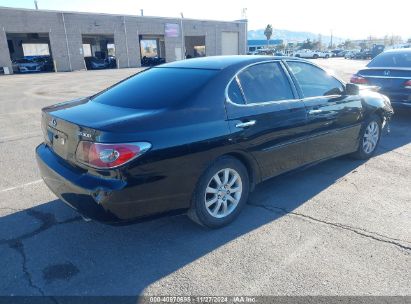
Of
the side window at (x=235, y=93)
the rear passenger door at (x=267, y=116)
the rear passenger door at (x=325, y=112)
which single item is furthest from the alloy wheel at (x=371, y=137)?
the side window at (x=235, y=93)

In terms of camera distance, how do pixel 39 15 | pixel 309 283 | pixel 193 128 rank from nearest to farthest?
pixel 309 283 → pixel 193 128 → pixel 39 15

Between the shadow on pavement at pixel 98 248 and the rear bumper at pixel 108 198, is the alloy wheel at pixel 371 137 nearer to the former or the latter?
the shadow on pavement at pixel 98 248

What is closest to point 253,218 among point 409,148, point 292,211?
point 292,211

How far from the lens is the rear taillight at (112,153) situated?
107 inches

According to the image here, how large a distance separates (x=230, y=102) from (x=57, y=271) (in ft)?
6.98

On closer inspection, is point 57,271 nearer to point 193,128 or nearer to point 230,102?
point 193,128

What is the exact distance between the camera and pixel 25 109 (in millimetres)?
10719

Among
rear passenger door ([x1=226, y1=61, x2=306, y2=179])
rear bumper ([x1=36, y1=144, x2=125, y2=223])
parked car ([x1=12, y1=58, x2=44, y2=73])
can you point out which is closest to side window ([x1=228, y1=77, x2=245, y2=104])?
rear passenger door ([x1=226, y1=61, x2=306, y2=179])

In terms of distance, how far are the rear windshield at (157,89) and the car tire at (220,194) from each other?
0.75 m

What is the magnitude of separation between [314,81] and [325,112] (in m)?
0.44

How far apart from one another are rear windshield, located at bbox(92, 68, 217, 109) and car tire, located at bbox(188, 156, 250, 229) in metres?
0.75

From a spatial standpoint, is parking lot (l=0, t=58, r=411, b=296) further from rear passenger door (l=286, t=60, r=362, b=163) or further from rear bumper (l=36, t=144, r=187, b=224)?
rear passenger door (l=286, t=60, r=362, b=163)

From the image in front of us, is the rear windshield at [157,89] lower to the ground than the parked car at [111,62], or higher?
higher

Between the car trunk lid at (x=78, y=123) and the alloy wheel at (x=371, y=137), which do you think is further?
the alloy wheel at (x=371, y=137)
